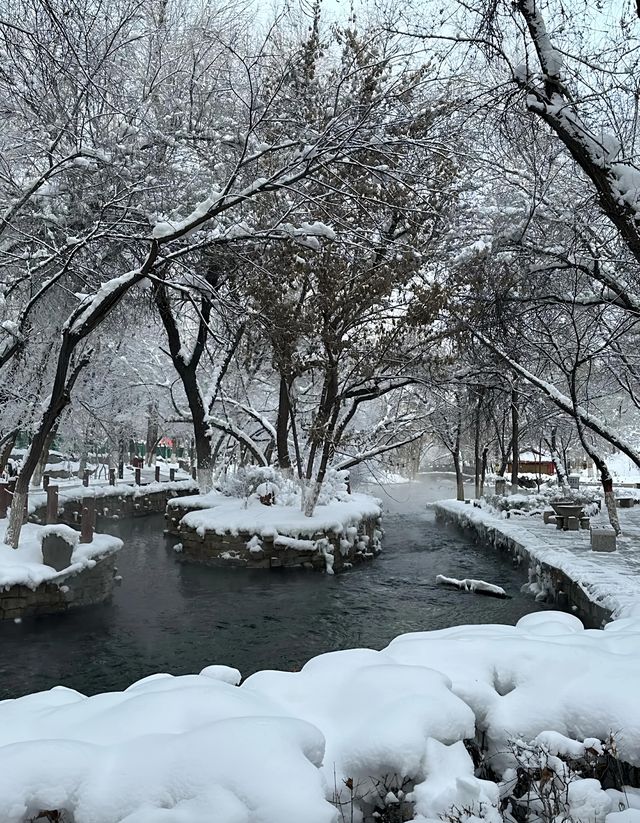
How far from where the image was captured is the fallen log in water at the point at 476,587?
1126 centimetres

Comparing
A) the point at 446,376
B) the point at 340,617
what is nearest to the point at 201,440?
the point at 446,376

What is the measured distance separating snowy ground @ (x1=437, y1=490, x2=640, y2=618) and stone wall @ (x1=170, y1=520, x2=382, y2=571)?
13.3ft

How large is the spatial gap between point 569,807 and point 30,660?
22.7 ft

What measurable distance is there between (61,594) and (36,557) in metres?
0.68

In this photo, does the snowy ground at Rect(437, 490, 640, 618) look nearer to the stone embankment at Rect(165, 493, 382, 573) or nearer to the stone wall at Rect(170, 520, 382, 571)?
the stone embankment at Rect(165, 493, 382, 573)

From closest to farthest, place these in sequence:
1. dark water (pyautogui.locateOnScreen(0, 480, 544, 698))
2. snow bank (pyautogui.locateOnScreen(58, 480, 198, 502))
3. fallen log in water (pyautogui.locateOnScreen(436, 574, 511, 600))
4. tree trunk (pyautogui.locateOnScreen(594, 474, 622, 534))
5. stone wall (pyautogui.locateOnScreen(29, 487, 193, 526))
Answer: dark water (pyautogui.locateOnScreen(0, 480, 544, 698))
fallen log in water (pyautogui.locateOnScreen(436, 574, 511, 600))
tree trunk (pyautogui.locateOnScreen(594, 474, 622, 534))
stone wall (pyautogui.locateOnScreen(29, 487, 193, 526))
snow bank (pyautogui.locateOnScreen(58, 480, 198, 502))

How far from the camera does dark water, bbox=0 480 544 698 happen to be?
753 centimetres

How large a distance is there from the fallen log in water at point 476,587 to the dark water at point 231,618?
244 millimetres

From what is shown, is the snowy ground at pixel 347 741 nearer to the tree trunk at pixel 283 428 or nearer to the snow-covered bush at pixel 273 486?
the snow-covered bush at pixel 273 486

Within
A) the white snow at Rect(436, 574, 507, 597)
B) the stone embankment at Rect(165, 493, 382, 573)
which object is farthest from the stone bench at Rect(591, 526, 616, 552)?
the stone embankment at Rect(165, 493, 382, 573)

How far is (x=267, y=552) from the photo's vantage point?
13672 mm

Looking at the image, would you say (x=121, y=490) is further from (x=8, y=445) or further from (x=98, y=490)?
(x=8, y=445)

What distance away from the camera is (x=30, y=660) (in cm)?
757

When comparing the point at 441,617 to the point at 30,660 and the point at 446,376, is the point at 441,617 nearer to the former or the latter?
the point at 30,660
